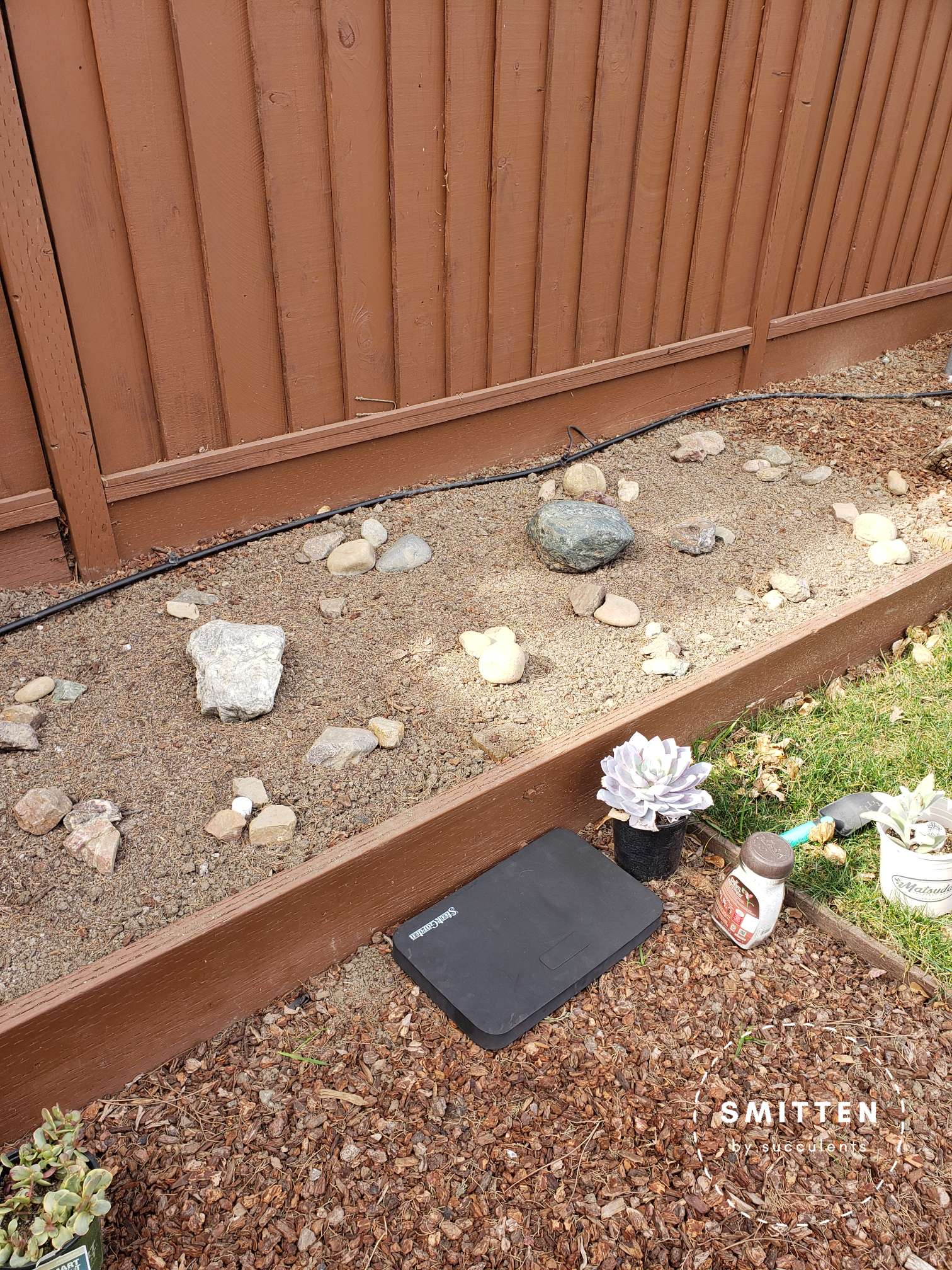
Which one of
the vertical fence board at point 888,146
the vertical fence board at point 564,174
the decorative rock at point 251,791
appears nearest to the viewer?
the decorative rock at point 251,791

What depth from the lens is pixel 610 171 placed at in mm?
3199

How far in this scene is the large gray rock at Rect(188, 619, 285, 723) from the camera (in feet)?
7.19

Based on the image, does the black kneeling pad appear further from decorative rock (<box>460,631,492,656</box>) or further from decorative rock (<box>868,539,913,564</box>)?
decorative rock (<box>868,539,913,564</box>)

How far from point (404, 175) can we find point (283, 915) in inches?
85.9

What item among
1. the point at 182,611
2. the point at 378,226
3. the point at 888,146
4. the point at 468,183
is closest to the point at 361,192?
the point at 378,226

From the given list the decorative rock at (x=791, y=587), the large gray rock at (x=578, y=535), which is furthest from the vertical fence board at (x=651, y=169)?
the decorative rock at (x=791, y=587)

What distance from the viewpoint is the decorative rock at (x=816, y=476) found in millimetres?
3488

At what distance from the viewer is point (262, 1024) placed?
1.77 m

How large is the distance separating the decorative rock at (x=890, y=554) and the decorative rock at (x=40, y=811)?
2.53 meters

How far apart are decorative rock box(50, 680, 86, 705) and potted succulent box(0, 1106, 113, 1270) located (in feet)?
3.50

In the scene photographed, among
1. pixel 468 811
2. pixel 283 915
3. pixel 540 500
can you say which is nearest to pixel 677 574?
pixel 540 500

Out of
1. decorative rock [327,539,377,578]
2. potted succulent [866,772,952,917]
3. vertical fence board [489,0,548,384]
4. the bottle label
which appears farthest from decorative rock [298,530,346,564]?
potted succulent [866,772,952,917]

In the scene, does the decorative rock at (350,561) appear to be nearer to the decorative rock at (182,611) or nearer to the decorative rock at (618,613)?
the decorative rock at (182,611)

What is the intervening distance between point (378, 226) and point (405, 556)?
1.01m
